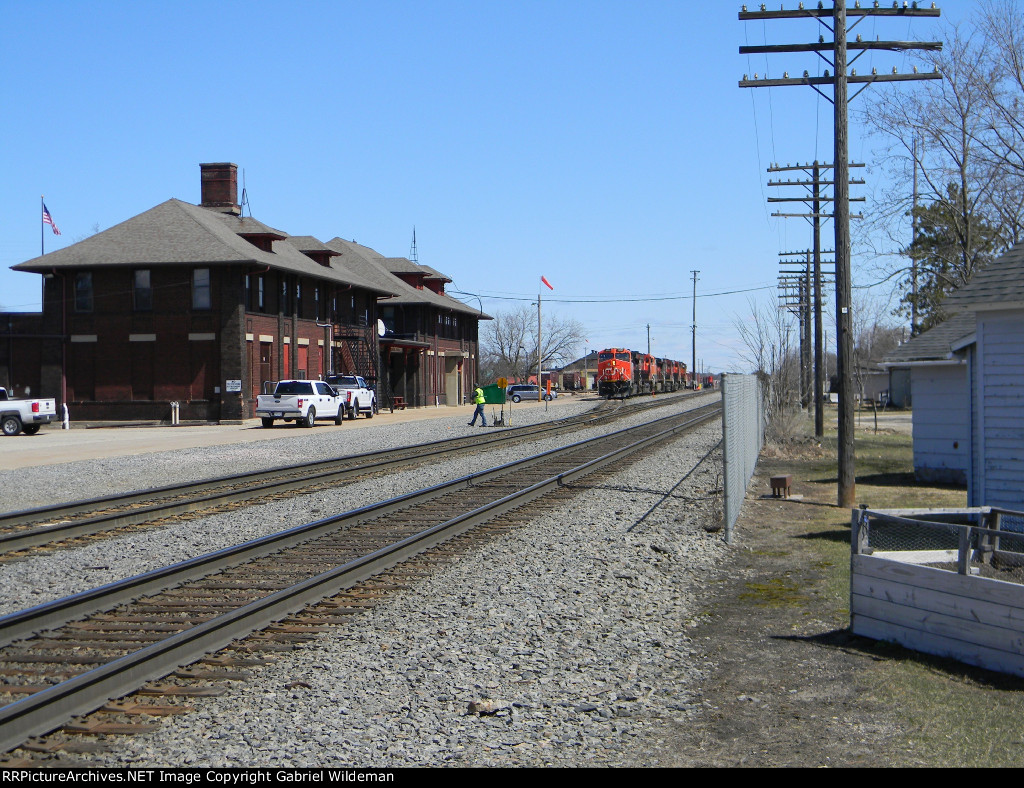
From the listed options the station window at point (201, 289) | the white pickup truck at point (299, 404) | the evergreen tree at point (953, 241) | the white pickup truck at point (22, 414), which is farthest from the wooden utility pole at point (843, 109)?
the station window at point (201, 289)

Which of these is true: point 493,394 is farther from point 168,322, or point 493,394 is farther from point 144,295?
point 144,295

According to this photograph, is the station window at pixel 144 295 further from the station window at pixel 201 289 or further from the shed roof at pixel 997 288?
the shed roof at pixel 997 288

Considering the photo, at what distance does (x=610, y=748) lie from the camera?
221 inches

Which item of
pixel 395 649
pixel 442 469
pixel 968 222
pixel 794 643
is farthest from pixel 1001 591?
pixel 968 222

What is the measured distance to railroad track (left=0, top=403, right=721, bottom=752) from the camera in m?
6.26

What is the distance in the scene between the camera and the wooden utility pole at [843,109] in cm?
1689

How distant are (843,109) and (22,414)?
102ft

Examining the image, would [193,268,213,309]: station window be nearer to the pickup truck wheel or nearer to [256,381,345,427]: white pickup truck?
[256,381,345,427]: white pickup truck

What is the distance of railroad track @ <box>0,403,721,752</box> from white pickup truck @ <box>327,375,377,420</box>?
3192 centimetres

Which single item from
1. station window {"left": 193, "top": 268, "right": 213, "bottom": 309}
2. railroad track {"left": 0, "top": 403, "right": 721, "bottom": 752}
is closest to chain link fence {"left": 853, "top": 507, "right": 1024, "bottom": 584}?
railroad track {"left": 0, "top": 403, "right": 721, "bottom": 752}

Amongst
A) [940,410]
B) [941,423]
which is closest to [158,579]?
[941,423]

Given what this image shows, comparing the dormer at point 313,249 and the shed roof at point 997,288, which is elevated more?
the dormer at point 313,249

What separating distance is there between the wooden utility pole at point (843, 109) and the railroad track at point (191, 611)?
6.52 m
